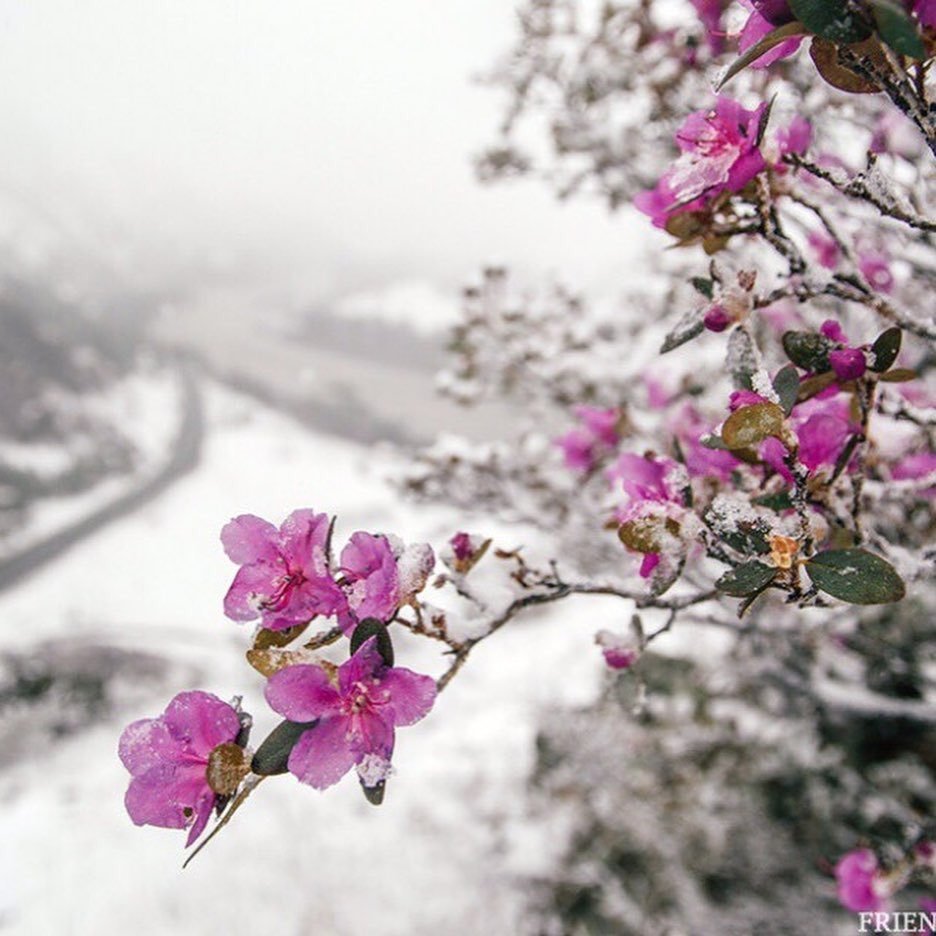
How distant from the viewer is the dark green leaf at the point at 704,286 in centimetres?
81

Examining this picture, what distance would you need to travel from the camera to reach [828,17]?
49cm

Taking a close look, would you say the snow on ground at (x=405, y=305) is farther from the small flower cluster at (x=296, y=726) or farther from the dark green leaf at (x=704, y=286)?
the small flower cluster at (x=296, y=726)

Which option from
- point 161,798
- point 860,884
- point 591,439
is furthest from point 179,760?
point 860,884

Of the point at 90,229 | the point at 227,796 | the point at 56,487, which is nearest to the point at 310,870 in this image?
the point at 227,796

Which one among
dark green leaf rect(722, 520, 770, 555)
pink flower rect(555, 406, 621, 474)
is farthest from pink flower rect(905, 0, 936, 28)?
pink flower rect(555, 406, 621, 474)

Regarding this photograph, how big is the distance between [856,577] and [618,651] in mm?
366

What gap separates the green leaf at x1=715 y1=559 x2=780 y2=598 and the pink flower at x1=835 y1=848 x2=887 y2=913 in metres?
1.30

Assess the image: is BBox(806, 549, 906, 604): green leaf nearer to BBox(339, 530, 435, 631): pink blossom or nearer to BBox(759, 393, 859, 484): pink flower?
BBox(759, 393, 859, 484): pink flower

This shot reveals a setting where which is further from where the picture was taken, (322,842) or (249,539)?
(322,842)

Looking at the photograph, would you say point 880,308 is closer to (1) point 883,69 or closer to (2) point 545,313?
(1) point 883,69

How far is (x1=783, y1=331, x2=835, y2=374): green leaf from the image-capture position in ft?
2.58

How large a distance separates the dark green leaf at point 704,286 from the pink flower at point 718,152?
0.32 feet

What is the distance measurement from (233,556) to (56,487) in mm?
16786

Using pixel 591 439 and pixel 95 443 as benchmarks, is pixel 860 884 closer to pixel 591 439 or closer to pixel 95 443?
pixel 591 439
